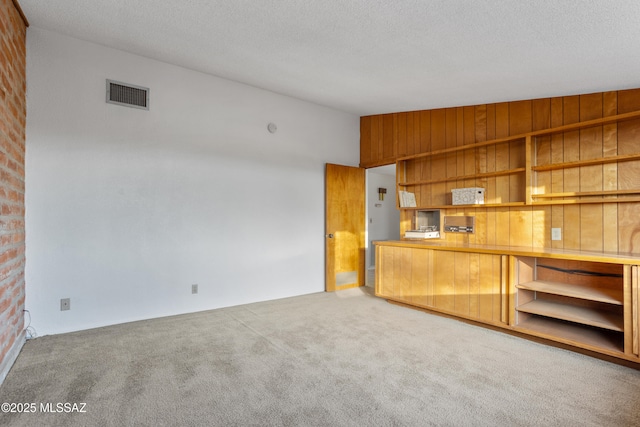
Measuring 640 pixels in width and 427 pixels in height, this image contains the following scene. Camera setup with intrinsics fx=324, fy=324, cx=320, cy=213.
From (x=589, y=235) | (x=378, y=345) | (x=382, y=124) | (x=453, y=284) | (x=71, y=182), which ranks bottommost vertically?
(x=378, y=345)

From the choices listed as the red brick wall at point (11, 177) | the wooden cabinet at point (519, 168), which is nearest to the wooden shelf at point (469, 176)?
the wooden cabinet at point (519, 168)

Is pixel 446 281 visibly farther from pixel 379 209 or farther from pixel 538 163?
pixel 379 209

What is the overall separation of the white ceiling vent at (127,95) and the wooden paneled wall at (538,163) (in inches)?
123

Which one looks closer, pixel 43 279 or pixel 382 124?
pixel 43 279

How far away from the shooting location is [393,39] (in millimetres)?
2523

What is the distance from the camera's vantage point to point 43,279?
284 cm

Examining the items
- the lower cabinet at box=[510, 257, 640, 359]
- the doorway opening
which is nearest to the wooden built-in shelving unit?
the lower cabinet at box=[510, 257, 640, 359]

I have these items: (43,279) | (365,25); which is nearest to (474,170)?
(365,25)

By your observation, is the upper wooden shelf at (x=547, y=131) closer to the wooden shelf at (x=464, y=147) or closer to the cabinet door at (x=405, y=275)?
the wooden shelf at (x=464, y=147)

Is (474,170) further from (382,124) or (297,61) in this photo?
(297,61)

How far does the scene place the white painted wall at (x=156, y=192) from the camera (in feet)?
9.47

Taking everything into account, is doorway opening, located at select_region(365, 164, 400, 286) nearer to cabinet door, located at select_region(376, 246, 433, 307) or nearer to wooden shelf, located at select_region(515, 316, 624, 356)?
cabinet door, located at select_region(376, 246, 433, 307)

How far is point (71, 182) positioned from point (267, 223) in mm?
2036

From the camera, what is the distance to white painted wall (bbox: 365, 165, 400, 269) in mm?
6855
